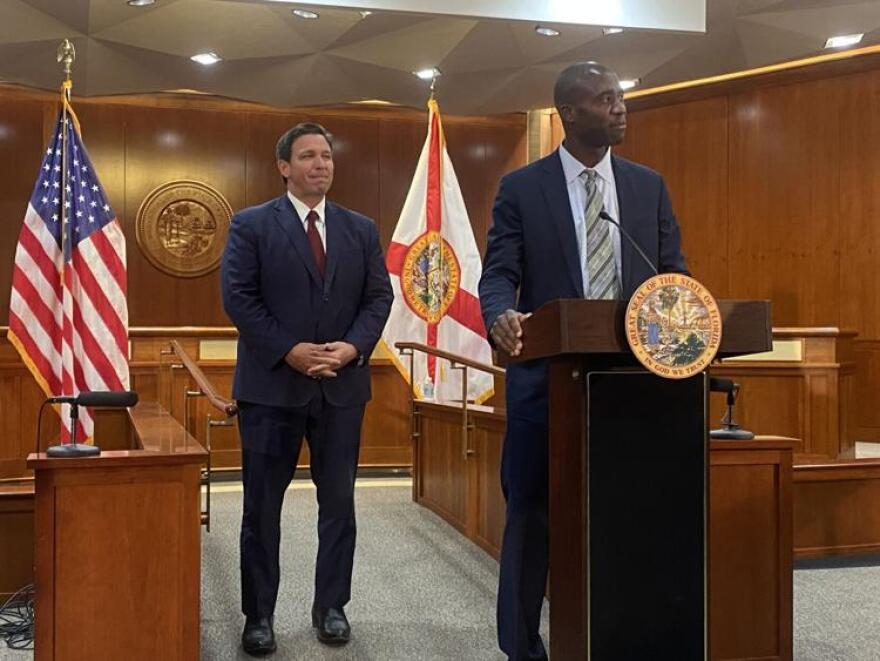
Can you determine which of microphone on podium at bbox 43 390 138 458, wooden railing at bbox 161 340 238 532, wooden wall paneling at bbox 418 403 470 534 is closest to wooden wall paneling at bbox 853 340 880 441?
wooden wall paneling at bbox 418 403 470 534

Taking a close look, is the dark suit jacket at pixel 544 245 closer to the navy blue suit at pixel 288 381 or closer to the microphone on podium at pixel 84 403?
the navy blue suit at pixel 288 381

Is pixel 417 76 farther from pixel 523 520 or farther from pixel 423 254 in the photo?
pixel 523 520

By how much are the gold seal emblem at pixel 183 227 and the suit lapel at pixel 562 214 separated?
21.6 feet

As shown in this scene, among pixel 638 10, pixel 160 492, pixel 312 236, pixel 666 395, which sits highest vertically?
pixel 638 10

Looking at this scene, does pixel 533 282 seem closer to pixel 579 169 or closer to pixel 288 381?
pixel 579 169

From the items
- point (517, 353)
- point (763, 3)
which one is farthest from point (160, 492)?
point (763, 3)

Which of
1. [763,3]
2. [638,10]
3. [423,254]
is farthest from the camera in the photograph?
[423,254]

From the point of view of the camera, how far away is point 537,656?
6.26 ft

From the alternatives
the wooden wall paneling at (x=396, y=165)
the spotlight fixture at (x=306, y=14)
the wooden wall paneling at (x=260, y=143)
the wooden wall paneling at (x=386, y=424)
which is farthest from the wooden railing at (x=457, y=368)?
the wooden wall paneling at (x=260, y=143)

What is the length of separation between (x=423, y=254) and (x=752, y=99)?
127 inches

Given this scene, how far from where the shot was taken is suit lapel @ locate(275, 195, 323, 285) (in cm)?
261

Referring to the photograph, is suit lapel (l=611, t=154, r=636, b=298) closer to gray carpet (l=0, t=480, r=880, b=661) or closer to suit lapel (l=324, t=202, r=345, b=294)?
suit lapel (l=324, t=202, r=345, b=294)

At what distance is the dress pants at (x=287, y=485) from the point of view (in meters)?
2.56

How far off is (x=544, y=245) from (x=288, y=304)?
3.08 ft
